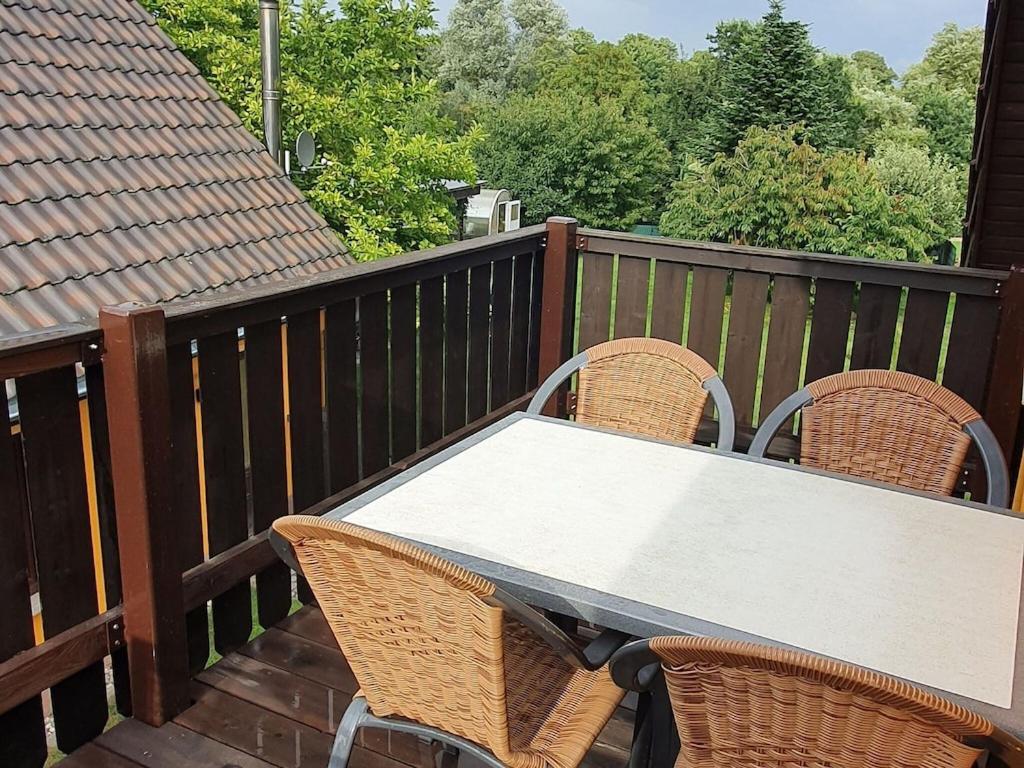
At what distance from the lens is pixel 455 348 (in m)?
3.52

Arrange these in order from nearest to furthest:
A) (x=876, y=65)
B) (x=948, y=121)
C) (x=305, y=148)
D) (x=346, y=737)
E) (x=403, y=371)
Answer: (x=346, y=737) → (x=403, y=371) → (x=305, y=148) → (x=948, y=121) → (x=876, y=65)

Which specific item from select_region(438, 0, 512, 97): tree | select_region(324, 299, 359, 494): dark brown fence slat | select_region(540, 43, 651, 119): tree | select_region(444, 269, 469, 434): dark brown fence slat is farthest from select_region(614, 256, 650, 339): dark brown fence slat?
select_region(438, 0, 512, 97): tree

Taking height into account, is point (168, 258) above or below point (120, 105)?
below

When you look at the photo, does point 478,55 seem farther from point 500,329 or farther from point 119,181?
point 500,329

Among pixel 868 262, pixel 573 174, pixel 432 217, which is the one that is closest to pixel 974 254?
pixel 868 262

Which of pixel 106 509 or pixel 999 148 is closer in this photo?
pixel 106 509

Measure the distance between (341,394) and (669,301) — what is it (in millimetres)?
1646

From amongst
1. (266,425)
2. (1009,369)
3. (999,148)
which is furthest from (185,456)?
(999,148)

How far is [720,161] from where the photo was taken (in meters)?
27.0

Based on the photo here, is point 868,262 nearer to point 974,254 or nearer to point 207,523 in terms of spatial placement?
point 207,523

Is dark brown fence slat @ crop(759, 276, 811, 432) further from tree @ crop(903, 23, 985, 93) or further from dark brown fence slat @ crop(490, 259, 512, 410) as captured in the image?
tree @ crop(903, 23, 985, 93)

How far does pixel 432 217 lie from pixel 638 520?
13.7 meters

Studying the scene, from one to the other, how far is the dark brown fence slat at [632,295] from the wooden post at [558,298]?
0.72 feet

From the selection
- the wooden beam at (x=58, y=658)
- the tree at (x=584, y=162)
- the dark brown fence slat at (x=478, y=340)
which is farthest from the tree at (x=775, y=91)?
the wooden beam at (x=58, y=658)
